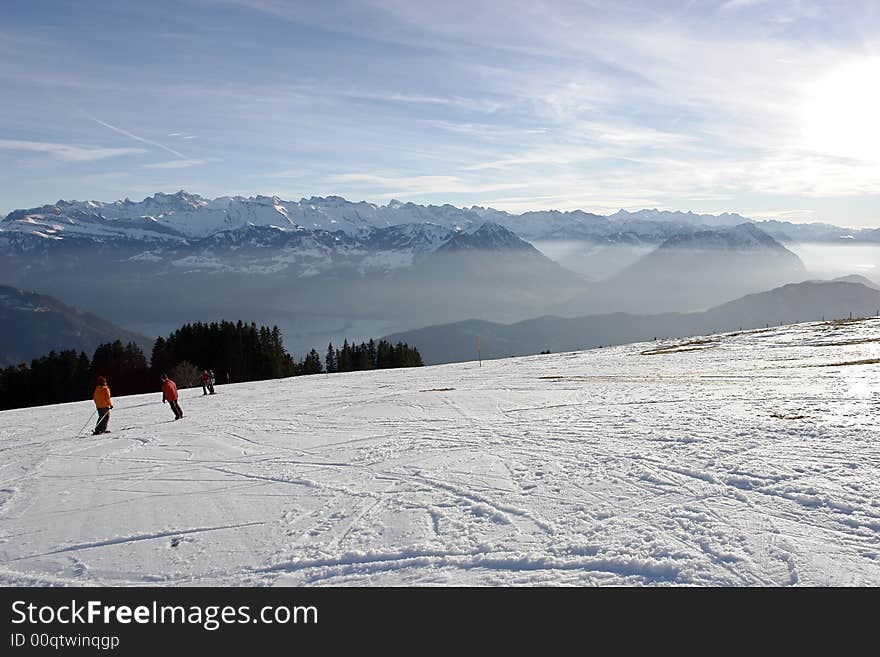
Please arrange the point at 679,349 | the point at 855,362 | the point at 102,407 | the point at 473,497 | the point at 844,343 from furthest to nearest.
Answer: the point at 679,349
the point at 844,343
the point at 855,362
the point at 102,407
the point at 473,497

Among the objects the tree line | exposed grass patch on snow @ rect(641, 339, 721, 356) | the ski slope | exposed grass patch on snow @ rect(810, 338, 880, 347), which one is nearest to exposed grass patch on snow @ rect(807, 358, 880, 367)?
the ski slope

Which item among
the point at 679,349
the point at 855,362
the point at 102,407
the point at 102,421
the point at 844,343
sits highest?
the point at 102,407

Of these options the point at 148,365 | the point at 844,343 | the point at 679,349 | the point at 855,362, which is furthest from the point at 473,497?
the point at 148,365

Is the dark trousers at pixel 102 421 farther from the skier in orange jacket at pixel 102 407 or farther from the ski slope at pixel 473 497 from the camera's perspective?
the ski slope at pixel 473 497

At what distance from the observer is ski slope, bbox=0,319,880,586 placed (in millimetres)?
6695

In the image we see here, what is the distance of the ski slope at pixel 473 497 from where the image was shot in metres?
6.70

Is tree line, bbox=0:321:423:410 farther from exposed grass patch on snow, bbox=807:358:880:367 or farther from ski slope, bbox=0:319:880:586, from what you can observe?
exposed grass patch on snow, bbox=807:358:880:367

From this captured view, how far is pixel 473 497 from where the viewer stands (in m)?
8.97

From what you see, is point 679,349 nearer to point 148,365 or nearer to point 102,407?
point 102,407

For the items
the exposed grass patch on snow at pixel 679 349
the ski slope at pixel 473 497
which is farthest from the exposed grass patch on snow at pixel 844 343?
the ski slope at pixel 473 497

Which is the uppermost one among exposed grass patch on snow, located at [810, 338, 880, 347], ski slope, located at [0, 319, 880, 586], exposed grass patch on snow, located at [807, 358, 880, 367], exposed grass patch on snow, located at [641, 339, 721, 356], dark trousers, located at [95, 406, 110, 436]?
dark trousers, located at [95, 406, 110, 436]

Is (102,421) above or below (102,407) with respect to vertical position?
below
